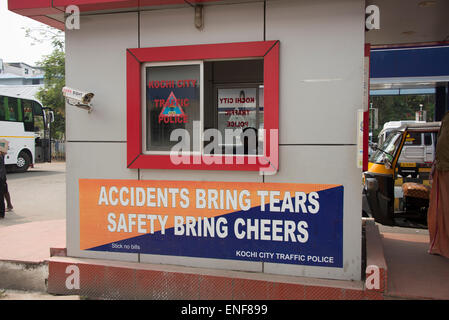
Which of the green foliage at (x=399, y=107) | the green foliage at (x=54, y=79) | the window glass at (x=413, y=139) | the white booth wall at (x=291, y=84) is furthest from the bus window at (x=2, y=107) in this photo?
the green foliage at (x=399, y=107)

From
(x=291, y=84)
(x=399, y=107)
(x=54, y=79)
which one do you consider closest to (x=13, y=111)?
(x=54, y=79)

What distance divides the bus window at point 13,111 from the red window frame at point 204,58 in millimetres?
15584

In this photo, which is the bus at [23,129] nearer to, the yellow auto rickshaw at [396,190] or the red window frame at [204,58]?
the red window frame at [204,58]

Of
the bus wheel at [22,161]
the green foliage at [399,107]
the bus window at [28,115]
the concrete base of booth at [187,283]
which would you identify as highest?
the green foliage at [399,107]

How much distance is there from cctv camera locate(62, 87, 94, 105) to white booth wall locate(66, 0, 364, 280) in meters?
0.16

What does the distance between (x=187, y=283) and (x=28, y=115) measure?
17.4m

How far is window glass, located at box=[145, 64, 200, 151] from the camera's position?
452 centimetres

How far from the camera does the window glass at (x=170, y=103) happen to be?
14.8 feet

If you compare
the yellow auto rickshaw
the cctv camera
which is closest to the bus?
the cctv camera

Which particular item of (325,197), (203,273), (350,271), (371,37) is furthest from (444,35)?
(203,273)

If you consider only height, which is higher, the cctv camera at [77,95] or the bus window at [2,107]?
the bus window at [2,107]

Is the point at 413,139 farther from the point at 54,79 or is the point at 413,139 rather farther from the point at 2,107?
the point at 54,79

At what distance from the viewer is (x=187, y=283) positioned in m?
4.24
